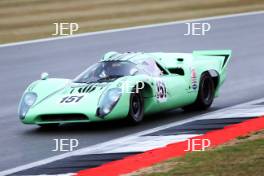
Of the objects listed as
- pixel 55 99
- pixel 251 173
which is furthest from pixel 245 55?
pixel 251 173

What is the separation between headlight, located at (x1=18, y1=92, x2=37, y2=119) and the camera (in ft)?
42.8

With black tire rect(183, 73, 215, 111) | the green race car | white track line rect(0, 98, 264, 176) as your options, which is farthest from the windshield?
black tire rect(183, 73, 215, 111)

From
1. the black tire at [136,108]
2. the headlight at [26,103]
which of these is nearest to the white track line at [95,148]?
the black tire at [136,108]

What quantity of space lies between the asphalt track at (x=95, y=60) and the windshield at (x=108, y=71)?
633mm

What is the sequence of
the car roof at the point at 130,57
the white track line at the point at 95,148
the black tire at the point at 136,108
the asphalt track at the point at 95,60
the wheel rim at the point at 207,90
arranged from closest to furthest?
1. the white track line at the point at 95,148
2. the asphalt track at the point at 95,60
3. the black tire at the point at 136,108
4. the car roof at the point at 130,57
5. the wheel rim at the point at 207,90

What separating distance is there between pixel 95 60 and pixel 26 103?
778 cm

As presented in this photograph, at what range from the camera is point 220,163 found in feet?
30.8

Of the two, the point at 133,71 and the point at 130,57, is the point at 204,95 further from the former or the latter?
the point at 133,71

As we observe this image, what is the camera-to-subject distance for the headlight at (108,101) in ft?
41.4

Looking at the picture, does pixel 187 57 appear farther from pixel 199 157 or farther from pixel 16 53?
pixel 16 53

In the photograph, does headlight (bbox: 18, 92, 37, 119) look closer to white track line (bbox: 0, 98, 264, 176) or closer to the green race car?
the green race car

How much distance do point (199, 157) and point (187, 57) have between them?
5.09 meters

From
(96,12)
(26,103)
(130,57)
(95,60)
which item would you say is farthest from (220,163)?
(96,12)

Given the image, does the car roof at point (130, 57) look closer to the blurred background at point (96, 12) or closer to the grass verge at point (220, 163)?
the grass verge at point (220, 163)
